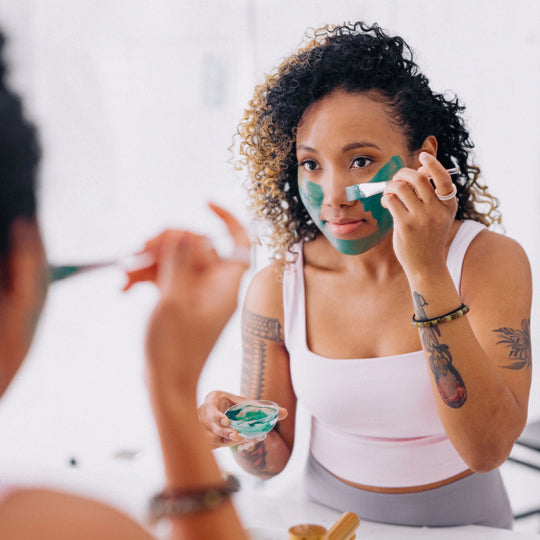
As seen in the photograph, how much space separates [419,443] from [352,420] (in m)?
0.08

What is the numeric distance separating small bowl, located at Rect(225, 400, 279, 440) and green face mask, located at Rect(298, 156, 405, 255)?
0.77 feet

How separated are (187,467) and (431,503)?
495mm

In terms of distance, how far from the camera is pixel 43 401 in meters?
0.32

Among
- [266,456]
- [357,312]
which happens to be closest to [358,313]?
[357,312]

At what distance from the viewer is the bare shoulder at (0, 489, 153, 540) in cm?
21

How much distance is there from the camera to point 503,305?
0.63 metres

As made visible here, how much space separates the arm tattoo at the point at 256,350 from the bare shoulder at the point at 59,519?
53 cm

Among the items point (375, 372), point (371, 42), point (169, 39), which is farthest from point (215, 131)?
point (375, 372)

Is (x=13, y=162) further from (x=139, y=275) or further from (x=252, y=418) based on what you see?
(x=252, y=418)

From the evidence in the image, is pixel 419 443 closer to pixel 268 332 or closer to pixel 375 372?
pixel 375 372

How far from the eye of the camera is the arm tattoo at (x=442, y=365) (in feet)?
1.82

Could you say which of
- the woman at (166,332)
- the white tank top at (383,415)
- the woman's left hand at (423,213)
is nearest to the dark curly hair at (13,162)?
the woman at (166,332)

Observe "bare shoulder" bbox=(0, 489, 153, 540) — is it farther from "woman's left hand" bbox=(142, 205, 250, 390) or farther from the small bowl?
the small bowl

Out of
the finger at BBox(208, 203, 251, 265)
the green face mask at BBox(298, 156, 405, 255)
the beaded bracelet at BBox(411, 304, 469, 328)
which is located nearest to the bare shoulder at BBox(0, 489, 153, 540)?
the finger at BBox(208, 203, 251, 265)
